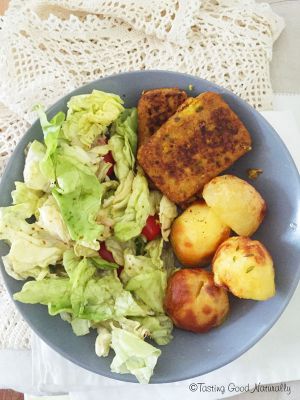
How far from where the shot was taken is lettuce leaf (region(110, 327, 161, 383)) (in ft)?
2.53

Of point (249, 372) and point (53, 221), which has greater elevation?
point (53, 221)

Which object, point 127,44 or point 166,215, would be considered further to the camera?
point 127,44

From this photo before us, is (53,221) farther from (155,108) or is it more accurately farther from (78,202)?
(155,108)

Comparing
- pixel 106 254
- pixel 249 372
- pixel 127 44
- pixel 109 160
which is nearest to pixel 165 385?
pixel 249 372

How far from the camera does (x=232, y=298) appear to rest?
855 mm

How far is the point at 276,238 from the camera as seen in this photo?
839 millimetres

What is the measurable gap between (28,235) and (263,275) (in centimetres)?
34

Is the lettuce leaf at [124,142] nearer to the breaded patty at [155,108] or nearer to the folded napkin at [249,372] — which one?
the breaded patty at [155,108]

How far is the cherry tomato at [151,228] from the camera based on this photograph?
846 mm

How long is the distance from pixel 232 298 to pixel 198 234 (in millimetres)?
126

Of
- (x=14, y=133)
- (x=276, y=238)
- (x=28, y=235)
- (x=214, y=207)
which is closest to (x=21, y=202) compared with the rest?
(x=28, y=235)

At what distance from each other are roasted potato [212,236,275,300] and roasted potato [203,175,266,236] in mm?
38

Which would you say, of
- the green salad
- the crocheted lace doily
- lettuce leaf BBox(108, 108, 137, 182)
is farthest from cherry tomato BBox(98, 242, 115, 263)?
the crocheted lace doily

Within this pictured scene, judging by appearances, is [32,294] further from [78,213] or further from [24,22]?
[24,22]
